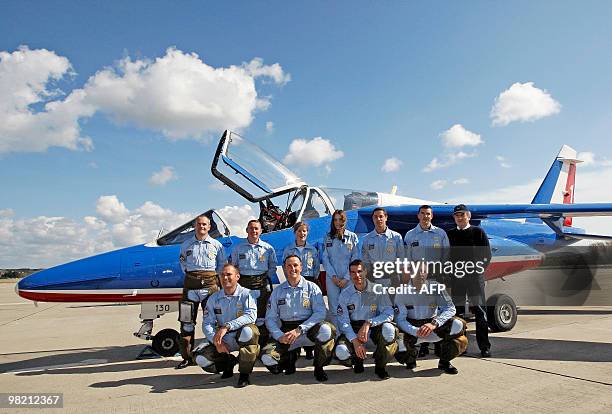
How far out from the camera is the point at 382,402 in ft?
11.1

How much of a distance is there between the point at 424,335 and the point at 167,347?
3.61 meters

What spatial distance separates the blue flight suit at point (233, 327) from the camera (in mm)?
4121

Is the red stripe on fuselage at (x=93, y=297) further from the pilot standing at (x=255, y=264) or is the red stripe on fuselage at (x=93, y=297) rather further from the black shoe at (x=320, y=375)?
the black shoe at (x=320, y=375)

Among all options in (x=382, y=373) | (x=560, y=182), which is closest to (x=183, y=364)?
(x=382, y=373)

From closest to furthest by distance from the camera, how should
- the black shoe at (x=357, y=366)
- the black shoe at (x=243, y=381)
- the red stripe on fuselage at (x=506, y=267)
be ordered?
the black shoe at (x=243, y=381) → the black shoe at (x=357, y=366) → the red stripe on fuselage at (x=506, y=267)

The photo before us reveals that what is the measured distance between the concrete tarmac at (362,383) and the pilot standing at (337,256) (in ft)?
3.02

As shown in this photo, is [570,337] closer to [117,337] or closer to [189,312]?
[189,312]

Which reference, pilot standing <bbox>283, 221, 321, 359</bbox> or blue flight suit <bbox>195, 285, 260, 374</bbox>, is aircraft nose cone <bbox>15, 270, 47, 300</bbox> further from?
pilot standing <bbox>283, 221, 321, 359</bbox>

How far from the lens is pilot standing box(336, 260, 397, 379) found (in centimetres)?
422

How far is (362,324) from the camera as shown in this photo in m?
4.53

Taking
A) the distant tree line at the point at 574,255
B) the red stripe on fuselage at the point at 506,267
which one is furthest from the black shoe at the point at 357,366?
the distant tree line at the point at 574,255

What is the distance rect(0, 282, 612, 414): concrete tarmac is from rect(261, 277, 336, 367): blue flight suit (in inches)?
13.0

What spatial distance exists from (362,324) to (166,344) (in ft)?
9.76

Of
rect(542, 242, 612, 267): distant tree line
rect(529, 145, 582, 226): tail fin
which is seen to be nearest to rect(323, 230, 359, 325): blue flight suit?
rect(542, 242, 612, 267): distant tree line
